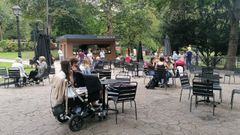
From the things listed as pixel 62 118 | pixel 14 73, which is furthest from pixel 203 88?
pixel 14 73

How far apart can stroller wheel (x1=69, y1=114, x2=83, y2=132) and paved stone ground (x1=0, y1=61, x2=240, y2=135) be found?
4.8 inches

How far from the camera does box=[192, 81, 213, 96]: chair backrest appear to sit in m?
7.86

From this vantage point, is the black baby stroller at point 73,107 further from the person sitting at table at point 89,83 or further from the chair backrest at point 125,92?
the chair backrest at point 125,92

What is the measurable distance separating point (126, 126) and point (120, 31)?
3006cm

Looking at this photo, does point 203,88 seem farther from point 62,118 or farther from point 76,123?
point 62,118

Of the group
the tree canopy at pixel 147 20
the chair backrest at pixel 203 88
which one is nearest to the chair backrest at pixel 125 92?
the chair backrest at pixel 203 88

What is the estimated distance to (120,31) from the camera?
36.2 m

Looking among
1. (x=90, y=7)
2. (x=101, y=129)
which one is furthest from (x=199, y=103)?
(x=90, y=7)

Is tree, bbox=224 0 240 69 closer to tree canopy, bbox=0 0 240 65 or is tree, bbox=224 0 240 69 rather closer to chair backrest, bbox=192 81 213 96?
tree canopy, bbox=0 0 240 65

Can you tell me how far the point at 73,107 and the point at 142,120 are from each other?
1742 mm

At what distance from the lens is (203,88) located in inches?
312

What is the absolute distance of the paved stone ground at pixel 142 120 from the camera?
20.9 feet

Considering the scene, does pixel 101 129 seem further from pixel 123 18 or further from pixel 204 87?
pixel 123 18

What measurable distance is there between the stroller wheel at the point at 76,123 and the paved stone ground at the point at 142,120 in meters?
0.12
